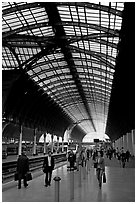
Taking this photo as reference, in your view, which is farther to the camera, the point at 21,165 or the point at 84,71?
the point at 84,71

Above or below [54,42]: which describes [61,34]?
above

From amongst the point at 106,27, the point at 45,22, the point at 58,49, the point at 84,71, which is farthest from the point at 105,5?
the point at 84,71

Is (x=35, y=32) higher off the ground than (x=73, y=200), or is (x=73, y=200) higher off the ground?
A: (x=35, y=32)

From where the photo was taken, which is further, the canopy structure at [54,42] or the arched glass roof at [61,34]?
the canopy structure at [54,42]

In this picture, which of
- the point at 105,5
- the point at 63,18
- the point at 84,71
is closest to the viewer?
the point at 105,5

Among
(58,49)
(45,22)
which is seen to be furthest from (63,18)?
(58,49)

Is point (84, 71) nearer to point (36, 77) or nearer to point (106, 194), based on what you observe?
point (36, 77)

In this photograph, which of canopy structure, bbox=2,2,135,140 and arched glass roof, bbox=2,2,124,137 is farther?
canopy structure, bbox=2,2,135,140

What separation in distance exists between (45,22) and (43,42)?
4129 millimetres

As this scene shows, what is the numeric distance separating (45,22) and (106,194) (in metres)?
20.3

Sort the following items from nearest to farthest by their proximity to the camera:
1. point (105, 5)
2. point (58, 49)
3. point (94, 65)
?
point (105, 5) < point (58, 49) < point (94, 65)

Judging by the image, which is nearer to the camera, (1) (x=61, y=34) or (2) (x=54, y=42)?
(1) (x=61, y=34)

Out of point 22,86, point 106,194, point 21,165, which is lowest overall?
point 106,194

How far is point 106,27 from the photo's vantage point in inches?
1077
